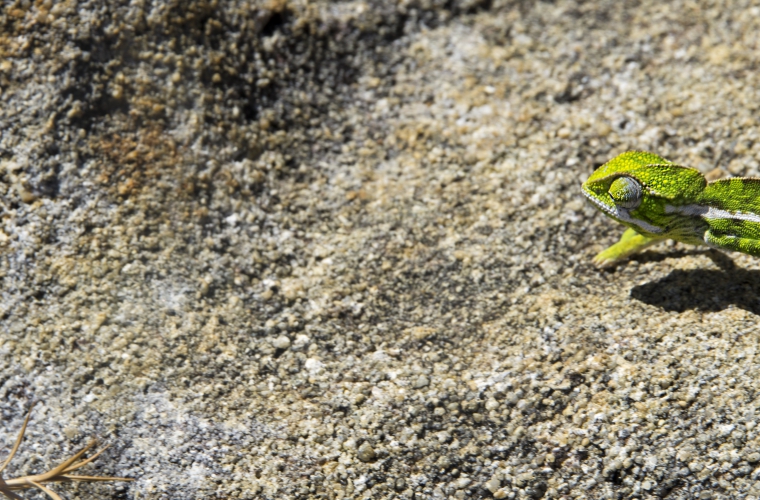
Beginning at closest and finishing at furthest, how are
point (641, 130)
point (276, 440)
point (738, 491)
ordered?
point (738, 491) < point (276, 440) < point (641, 130)

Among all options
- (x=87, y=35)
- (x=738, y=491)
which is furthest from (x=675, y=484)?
(x=87, y=35)

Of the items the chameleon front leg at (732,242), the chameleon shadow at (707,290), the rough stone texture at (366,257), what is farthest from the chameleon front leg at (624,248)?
the chameleon front leg at (732,242)

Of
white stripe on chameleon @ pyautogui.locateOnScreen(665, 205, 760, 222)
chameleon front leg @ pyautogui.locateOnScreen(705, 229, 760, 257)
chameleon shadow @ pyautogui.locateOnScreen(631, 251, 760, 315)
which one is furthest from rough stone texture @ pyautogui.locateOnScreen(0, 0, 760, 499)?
white stripe on chameleon @ pyautogui.locateOnScreen(665, 205, 760, 222)

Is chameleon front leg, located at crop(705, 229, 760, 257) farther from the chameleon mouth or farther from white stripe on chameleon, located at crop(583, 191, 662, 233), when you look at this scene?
the chameleon mouth

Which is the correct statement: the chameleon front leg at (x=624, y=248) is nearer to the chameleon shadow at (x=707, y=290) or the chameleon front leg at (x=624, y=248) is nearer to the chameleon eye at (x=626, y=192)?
the chameleon shadow at (x=707, y=290)

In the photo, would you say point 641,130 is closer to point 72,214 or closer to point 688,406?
point 688,406

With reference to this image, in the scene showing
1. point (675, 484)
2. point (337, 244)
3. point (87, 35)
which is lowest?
point (675, 484)
